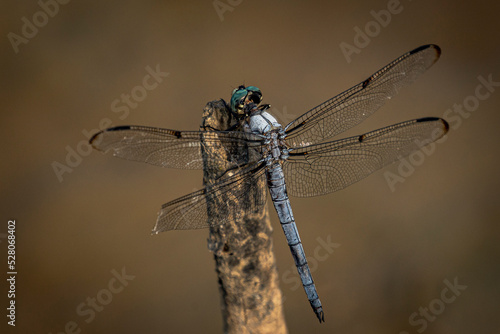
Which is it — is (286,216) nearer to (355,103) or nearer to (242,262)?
(242,262)

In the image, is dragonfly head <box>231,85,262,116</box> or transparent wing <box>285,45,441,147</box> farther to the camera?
transparent wing <box>285,45,441,147</box>

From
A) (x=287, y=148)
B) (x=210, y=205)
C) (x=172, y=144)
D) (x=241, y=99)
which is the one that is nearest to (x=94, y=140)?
(x=172, y=144)

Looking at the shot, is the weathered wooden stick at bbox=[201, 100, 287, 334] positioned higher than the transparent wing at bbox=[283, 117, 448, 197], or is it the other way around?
the transparent wing at bbox=[283, 117, 448, 197]

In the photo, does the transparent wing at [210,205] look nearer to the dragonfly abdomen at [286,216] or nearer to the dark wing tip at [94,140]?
the dragonfly abdomen at [286,216]

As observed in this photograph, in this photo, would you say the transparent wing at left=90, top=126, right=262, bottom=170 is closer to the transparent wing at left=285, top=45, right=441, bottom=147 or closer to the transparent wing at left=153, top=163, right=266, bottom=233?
the transparent wing at left=153, top=163, right=266, bottom=233

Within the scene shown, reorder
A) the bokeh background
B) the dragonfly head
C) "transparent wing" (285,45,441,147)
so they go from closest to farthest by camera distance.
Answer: the dragonfly head < "transparent wing" (285,45,441,147) < the bokeh background

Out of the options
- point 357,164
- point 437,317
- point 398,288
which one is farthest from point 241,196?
point 437,317

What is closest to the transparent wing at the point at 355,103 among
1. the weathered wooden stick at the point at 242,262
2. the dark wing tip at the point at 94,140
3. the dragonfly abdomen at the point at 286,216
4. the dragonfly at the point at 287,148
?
the dragonfly at the point at 287,148

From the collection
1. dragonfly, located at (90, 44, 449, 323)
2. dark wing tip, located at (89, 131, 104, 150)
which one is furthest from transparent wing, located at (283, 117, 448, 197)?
dark wing tip, located at (89, 131, 104, 150)

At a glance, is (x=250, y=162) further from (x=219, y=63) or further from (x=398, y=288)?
(x=398, y=288)

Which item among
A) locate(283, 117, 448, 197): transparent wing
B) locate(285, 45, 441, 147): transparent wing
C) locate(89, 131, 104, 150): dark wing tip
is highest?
locate(89, 131, 104, 150): dark wing tip
